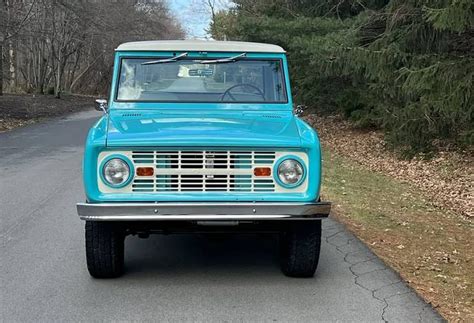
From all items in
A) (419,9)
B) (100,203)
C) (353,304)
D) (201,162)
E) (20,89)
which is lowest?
(20,89)

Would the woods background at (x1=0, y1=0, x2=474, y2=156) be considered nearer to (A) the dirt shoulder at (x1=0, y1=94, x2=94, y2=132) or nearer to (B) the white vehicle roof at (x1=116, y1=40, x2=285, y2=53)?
(A) the dirt shoulder at (x1=0, y1=94, x2=94, y2=132)

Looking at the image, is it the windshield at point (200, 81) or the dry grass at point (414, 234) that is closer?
the dry grass at point (414, 234)

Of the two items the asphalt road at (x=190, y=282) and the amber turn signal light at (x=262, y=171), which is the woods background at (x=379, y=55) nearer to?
the asphalt road at (x=190, y=282)

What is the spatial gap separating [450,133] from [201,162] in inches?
456

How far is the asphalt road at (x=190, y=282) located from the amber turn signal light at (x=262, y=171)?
3.26ft

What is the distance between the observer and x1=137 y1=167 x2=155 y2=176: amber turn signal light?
15.5 feet

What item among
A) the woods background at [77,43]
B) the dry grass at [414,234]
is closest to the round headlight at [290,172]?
the dry grass at [414,234]

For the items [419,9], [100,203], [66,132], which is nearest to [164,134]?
[100,203]

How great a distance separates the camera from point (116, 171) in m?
4.72

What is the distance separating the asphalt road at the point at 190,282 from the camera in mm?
4465

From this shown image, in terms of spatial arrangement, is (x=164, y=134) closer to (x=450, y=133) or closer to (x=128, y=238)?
(x=128, y=238)

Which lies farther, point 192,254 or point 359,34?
A: point 359,34

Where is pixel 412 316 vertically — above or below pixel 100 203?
below

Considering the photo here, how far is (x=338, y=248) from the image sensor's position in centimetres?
639
